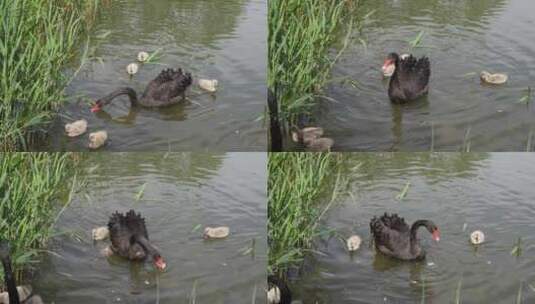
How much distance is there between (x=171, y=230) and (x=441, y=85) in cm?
142

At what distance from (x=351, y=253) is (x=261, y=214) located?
449 millimetres

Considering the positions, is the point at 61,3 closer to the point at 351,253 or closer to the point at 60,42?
the point at 60,42

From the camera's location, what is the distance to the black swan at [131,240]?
405 centimetres

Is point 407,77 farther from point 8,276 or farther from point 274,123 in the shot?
point 8,276

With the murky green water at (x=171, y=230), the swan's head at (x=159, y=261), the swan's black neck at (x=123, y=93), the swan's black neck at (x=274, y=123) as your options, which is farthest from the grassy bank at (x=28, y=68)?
the swan's black neck at (x=274, y=123)

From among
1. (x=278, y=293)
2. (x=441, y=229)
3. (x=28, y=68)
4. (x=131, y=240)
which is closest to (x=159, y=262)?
(x=131, y=240)

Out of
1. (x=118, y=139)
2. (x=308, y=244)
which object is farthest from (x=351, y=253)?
(x=118, y=139)

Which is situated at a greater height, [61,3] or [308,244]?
[61,3]

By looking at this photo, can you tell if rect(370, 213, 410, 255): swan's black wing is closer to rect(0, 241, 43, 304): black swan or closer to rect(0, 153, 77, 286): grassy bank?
rect(0, 153, 77, 286): grassy bank

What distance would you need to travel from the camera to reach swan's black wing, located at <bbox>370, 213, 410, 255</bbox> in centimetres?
405

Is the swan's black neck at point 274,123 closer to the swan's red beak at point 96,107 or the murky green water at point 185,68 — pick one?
the murky green water at point 185,68

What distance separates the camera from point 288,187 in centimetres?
400

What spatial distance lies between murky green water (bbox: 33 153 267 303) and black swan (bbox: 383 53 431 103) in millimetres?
675

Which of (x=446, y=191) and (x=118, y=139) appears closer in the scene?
(x=118, y=139)
